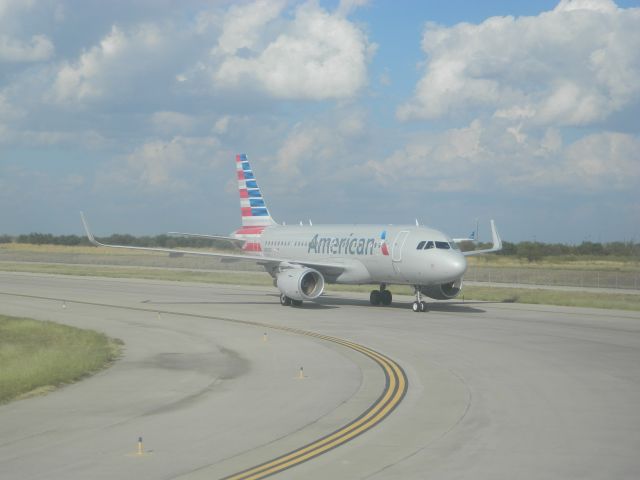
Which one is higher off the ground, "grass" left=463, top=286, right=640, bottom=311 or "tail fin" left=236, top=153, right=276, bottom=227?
"tail fin" left=236, top=153, right=276, bottom=227

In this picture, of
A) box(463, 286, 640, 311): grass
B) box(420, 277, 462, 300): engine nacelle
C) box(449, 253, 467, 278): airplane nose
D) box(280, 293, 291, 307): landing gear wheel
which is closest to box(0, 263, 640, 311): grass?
box(463, 286, 640, 311): grass

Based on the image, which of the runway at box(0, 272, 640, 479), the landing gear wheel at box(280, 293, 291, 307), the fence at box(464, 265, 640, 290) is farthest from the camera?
the fence at box(464, 265, 640, 290)

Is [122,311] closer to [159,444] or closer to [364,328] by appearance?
[364,328]

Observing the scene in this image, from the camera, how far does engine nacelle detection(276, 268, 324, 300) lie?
37513 mm

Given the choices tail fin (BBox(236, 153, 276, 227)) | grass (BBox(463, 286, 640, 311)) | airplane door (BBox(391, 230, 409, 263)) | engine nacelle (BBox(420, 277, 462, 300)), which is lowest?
grass (BBox(463, 286, 640, 311))

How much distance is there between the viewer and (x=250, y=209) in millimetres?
50812

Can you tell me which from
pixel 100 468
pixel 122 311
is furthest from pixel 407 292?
pixel 100 468

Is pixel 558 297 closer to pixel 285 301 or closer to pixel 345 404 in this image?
pixel 285 301

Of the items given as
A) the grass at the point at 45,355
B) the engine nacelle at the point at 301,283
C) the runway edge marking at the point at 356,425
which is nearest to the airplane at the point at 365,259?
the engine nacelle at the point at 301,283

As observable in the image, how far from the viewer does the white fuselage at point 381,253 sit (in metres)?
34.9

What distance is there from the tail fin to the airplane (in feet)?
→ 13.4

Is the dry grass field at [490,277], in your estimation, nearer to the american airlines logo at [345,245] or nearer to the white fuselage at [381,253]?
the white fuselage at [381,253]

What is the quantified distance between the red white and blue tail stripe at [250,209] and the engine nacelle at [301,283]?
33.9 ft

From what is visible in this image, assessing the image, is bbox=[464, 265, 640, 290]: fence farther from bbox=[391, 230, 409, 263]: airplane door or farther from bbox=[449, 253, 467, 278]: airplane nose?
bbox=[449, 253, 467, 278]: airplane nose
